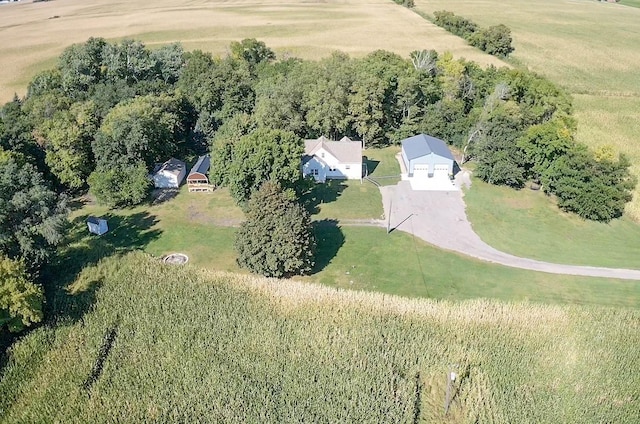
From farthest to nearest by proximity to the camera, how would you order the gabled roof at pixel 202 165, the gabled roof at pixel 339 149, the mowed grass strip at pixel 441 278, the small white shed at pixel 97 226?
1. the gabled roof at pixel 339 149
2. the gabled roof at pixel 202 165
3. the small white shed at pixel 97 226
4. the mowed grass strip at pixel 441 278

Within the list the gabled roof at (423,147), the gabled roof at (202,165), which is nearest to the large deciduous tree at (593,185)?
the gabled roof at (423,147)

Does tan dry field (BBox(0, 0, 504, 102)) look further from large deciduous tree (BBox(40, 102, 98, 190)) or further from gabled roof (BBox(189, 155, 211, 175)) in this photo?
gabled roof (BBox(189, 155, 211, 175))

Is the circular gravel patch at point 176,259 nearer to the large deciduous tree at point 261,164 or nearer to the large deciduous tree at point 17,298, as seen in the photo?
the large deciduous tree at point 261,164

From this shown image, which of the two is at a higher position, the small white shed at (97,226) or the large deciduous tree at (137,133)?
the large deciduous tree at (137,133)

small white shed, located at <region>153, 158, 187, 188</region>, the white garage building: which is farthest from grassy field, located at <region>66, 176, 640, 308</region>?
the white garage building

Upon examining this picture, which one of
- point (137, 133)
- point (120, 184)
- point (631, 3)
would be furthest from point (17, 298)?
point (631, 3)
